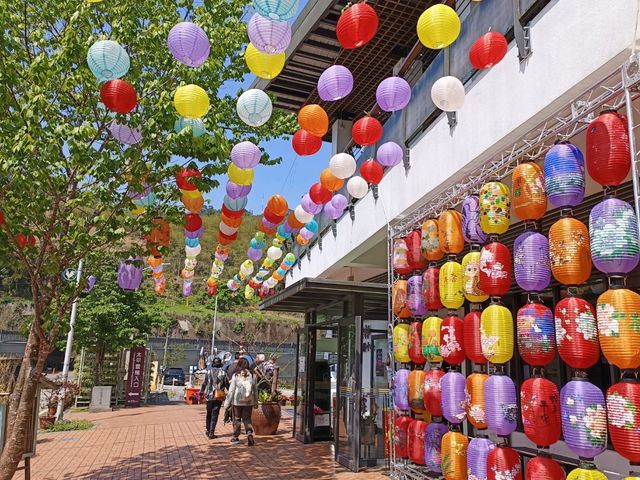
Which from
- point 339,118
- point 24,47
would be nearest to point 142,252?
point 24,47

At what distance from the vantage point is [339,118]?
15.5 meters

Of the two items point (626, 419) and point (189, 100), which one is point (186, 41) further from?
point (626, 419)

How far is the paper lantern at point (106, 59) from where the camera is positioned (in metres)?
5.29

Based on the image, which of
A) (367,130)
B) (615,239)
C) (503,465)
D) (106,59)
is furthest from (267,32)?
(503,465)

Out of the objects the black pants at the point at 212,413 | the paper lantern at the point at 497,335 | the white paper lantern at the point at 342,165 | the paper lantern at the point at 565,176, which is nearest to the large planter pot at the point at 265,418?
the black pants at the point at 212,413

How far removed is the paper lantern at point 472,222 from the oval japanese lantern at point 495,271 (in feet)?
1.31

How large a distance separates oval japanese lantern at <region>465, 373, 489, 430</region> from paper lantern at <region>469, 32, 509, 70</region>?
134 inches

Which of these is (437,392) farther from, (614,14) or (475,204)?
(614,14)

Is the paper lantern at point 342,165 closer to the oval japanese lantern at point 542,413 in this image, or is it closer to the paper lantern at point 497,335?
the paper lantern at point 497,335

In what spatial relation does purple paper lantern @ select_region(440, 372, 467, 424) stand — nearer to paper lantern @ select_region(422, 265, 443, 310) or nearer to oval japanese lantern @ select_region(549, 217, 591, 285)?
paper lantern @ select_region(422, 265, 443, 310)

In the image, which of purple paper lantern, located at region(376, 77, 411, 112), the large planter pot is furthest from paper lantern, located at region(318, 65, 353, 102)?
the large planter pot

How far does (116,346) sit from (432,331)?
1569 cm

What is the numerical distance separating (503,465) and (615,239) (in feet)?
7.83

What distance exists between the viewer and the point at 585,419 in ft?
12.4
